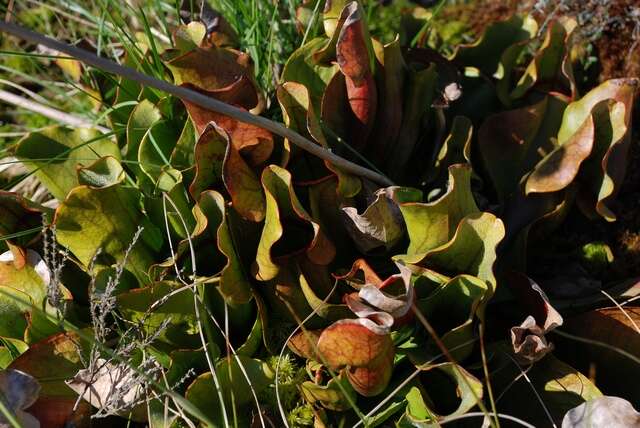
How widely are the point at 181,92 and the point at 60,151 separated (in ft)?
1.80

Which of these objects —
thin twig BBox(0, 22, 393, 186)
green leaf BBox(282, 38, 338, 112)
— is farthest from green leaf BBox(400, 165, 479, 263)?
green leaf BBox(282, 38, 338, 112)

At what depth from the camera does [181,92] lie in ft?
3.28

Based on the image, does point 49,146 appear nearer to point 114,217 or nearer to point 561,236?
point 114,217

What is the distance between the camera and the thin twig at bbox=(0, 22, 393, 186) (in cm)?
84

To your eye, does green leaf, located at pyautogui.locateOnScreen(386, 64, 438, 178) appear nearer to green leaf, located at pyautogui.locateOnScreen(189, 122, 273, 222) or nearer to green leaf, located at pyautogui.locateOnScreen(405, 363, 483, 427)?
green leaf, located at pyautogui.locateOnScreen(189, 122, 273, 222)

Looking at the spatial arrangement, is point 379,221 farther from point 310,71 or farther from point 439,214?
point 310,71

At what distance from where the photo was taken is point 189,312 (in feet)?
4.23

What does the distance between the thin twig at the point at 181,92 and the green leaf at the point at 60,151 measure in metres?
0.42

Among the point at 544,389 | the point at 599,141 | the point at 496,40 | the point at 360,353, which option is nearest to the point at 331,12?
the point at 496,40

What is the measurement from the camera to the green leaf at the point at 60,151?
1.39 meters

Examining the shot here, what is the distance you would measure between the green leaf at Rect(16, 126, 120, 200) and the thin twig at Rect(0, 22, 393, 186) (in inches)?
16.5

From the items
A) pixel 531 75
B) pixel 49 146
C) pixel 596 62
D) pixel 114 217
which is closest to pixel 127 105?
pixel 49 146

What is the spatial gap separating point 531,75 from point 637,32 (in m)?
0.40

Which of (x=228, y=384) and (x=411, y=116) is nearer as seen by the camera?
Result: (x=228, y=384)
